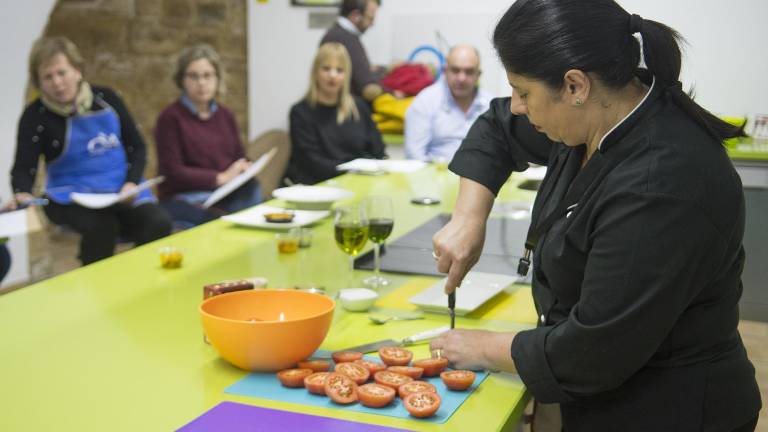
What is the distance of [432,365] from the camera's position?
146 centimetres

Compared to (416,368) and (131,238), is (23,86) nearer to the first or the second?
(131,238)

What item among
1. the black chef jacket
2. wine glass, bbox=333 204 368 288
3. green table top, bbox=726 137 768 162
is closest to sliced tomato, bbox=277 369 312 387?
the black chef jacket

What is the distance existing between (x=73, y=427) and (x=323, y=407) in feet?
1.18

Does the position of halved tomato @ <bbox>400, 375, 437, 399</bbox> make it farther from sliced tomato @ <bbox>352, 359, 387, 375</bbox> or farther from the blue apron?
the blue apron

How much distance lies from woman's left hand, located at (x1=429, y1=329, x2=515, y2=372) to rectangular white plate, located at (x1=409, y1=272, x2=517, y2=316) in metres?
0.28

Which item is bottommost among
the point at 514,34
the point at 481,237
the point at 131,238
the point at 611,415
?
the point at 131,238

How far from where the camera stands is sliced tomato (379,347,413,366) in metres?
1.49

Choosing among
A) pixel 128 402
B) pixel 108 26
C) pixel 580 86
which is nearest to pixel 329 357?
pixel 128 402

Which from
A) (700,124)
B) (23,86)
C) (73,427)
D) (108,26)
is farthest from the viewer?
(108,26)

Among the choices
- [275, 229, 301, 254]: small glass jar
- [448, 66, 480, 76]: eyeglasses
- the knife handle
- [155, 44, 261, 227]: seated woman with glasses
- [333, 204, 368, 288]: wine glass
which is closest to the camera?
the knife handle

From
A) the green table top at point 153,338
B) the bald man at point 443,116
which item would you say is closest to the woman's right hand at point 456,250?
the green table top at point 153,338

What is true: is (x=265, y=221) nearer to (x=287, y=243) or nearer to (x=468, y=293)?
(x=287, y=243)

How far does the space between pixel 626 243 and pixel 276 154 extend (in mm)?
5221

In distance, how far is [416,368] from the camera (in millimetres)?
1458
